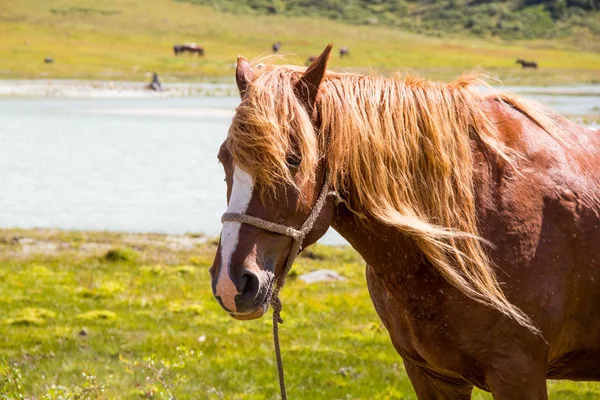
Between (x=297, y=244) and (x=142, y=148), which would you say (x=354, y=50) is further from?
(x=297, y=244)

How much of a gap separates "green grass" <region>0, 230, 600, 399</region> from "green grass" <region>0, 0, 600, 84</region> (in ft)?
121

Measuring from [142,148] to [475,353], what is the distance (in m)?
21.9

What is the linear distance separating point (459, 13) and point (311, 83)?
137752mm

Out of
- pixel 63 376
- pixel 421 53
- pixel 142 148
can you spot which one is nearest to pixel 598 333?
pixel 63 376

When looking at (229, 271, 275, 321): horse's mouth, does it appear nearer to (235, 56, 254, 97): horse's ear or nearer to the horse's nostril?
the horse's nostril

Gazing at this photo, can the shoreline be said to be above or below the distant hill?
above

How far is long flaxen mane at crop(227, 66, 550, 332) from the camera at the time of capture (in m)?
3.16

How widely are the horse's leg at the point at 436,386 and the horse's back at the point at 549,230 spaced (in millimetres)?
497

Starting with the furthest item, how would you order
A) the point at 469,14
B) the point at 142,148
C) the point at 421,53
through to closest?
the point at 469,14 < the point at 421,53 < the point at 142,148

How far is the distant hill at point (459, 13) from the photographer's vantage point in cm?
12500

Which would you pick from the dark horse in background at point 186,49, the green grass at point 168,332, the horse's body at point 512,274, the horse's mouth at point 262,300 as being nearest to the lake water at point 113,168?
the green grass at point 168,332

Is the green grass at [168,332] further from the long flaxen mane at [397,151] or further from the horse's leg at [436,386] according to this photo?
the long flaxen mane at [397,151]

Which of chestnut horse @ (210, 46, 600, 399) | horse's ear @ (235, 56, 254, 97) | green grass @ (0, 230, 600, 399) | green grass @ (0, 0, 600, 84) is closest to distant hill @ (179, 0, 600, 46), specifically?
green grass @ (0, 0, 600, 84)

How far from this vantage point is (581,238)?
11.8 feet
